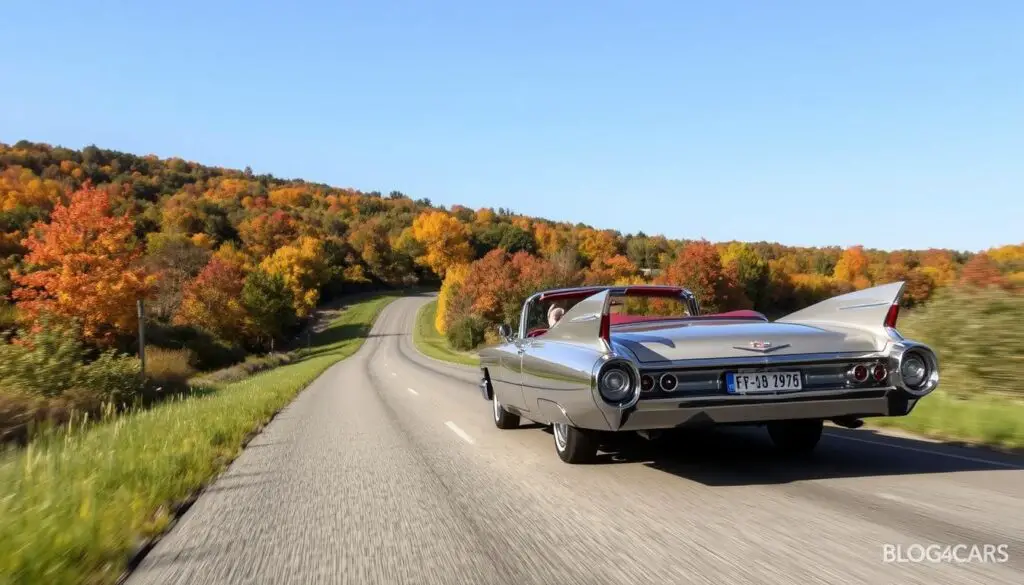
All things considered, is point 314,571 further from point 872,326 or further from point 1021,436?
point 1021,436

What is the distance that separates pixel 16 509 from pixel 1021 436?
8.26 m

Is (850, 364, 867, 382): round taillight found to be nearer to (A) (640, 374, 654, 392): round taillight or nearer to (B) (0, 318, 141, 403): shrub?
(A) (640, 374, 654, 392): round taillight

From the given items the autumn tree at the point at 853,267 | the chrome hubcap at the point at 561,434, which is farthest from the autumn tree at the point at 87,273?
the autumn tree at the point at 853,267

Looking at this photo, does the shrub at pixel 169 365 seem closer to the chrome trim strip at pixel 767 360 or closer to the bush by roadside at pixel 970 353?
the bush by roadside at pixel 970 353

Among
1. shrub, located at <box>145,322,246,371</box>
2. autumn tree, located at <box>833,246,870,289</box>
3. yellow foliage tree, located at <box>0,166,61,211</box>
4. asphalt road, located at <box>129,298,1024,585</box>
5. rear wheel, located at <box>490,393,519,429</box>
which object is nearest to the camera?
asphalt road, located at <box>129,298,1024,585</box>

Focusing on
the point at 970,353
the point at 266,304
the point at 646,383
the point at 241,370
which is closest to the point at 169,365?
the point at 241,370

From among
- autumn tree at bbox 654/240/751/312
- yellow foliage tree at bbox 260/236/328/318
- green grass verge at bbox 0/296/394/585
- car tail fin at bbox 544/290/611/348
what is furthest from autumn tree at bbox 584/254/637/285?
car tail fin at bbox 544/290/611/348

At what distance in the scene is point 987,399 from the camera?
30.5 feet

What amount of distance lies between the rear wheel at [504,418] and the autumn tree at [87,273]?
28941mm

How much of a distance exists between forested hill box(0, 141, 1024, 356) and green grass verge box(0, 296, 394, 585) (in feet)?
22.9

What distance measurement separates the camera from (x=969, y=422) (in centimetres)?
737

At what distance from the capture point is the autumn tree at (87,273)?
32094 millimetres

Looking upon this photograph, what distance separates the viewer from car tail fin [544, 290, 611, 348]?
524 centimetres

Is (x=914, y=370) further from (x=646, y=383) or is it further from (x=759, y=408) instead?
(x=646, y=383)
